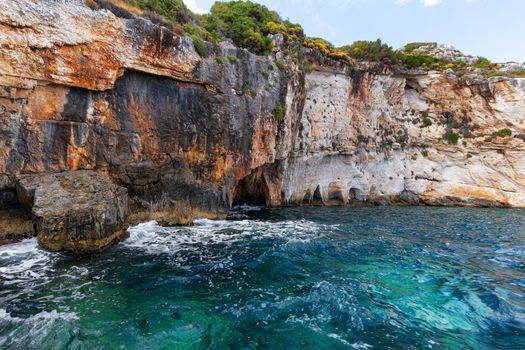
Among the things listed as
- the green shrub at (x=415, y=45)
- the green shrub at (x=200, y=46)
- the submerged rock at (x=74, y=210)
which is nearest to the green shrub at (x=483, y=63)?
the green shrub at (x=415, y=45)

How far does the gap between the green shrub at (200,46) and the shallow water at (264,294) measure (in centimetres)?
1042

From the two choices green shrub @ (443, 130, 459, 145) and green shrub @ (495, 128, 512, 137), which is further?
green shrub @ (443, 130, 459, 145)

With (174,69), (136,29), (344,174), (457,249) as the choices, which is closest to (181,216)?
(174,69)

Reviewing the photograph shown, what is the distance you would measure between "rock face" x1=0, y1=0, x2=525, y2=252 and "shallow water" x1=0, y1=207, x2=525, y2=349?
258 cm

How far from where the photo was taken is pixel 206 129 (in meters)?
17.2

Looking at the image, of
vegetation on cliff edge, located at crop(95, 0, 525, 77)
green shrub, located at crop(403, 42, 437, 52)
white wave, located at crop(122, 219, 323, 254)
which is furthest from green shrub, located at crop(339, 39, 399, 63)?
white wave, located at crop(122, 219, 323, 254)

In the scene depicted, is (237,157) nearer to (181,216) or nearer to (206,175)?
Result: (206,175)

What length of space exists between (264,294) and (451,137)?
32578mm

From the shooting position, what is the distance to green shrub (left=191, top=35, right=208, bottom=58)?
16.3 metres

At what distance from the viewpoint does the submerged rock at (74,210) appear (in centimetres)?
1035

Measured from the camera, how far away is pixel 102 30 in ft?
43.3

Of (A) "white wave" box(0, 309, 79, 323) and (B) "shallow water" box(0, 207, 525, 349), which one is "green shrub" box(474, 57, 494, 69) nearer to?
(B) "shallow water" box(0, 207, 525, 349)

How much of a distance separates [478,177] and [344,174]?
15051 mm

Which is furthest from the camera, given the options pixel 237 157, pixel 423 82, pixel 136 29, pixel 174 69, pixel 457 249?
pixel 423 82
